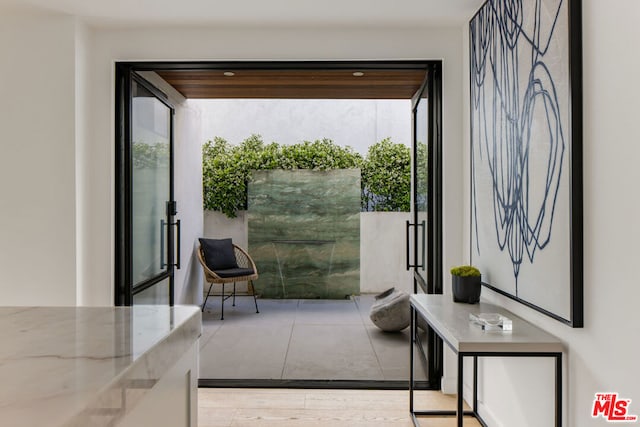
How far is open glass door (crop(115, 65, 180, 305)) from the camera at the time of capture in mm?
3424

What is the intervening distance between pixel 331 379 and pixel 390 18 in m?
2.52

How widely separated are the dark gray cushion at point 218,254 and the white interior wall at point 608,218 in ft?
15.0

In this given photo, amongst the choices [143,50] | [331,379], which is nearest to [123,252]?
[143,50]

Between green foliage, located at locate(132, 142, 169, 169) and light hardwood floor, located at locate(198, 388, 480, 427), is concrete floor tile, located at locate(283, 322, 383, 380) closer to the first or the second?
light hardwood floor, located at locate(198, 388, 480, 427)

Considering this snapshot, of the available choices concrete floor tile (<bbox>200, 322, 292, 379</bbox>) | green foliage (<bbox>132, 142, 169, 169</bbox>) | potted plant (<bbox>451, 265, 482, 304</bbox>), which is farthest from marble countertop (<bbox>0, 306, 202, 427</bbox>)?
concrete floor tile (<bbox>200, 322, 292, 379</bbox>)

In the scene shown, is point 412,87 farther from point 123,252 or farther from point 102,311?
point 102,311

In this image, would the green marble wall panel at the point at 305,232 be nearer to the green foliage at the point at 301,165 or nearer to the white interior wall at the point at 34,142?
the green foliage at the point at 301,165

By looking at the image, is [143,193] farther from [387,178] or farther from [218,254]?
[387,178]

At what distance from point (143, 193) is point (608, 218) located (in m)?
3.13

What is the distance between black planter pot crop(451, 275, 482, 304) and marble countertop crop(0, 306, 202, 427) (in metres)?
1.75

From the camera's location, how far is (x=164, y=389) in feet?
3.52

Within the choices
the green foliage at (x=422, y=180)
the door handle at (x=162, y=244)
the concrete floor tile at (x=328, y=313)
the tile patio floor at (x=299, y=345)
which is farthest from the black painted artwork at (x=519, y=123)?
the concrete floor tile at (x=328, y=313)

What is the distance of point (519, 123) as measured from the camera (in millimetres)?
2277

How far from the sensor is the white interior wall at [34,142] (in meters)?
3.18
